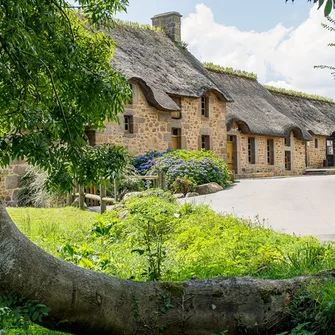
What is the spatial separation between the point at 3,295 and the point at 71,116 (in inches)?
73.4

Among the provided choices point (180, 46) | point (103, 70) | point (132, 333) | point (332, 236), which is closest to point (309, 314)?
point (132, 333)

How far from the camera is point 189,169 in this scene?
54.4 feet

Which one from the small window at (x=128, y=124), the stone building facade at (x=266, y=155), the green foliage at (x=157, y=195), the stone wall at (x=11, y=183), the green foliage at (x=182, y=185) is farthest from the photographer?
the stone building facade at (x=266, y=155)

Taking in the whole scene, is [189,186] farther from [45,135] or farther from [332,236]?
[45,135]

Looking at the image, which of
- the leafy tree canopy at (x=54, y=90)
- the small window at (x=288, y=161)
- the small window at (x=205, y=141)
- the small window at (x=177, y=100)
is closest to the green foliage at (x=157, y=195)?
the leafy tree canopy at (x=54, y=90)

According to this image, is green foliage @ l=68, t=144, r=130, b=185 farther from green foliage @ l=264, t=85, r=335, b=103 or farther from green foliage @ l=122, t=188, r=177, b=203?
green foliage @ l=264, t=85, r=335, b=103

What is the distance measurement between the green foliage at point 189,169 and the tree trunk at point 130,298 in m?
11.5

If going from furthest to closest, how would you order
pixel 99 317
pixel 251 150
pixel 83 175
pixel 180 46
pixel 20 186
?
pixel 251 150, pixel 180 46, pixel 20 186, pixel 83 175, pixel 99 317

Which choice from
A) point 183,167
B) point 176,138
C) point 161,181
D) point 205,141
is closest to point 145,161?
point 183,167

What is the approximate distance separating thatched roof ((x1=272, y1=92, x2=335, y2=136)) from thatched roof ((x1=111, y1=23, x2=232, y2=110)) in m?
9.28

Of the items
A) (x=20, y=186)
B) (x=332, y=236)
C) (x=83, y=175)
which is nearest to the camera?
(x=83, y=175)

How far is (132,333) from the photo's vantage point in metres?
3.73

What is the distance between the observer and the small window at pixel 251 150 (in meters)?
25.4

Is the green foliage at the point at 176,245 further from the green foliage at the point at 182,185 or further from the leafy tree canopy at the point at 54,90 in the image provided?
the green foliage at the point at 182,185
